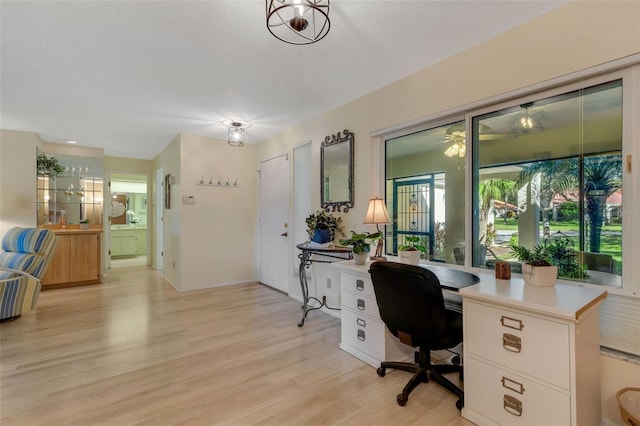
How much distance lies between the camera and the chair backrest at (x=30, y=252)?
138 inches

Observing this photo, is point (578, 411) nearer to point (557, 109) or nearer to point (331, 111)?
point (557, 109)

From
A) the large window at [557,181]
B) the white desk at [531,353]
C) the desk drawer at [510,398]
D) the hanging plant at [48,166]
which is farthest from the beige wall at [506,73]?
the hanging plant at [48,166]

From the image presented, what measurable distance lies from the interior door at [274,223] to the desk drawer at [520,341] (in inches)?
114

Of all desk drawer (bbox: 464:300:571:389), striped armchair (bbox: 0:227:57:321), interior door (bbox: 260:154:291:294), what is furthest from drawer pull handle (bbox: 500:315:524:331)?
striped armchair (bbox: 0:227:57:321)

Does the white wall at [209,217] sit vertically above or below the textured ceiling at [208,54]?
below

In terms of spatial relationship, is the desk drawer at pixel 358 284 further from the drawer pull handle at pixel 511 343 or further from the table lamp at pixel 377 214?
the drawer pull handle at pixel 511 343

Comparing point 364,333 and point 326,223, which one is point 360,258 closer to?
point 364,333

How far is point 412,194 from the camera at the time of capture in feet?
9.17

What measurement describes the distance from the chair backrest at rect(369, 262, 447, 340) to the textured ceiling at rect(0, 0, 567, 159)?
1569mm

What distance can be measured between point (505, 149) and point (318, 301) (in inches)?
97.7

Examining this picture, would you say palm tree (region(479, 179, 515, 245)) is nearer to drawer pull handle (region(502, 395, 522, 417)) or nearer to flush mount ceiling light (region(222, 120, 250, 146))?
drawer pull handle (region(502, 395, 522, 417))

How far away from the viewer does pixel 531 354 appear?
145 cm

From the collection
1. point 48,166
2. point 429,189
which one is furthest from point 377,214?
point 48,166

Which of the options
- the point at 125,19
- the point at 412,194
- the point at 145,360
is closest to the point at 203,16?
the point at 125,19
